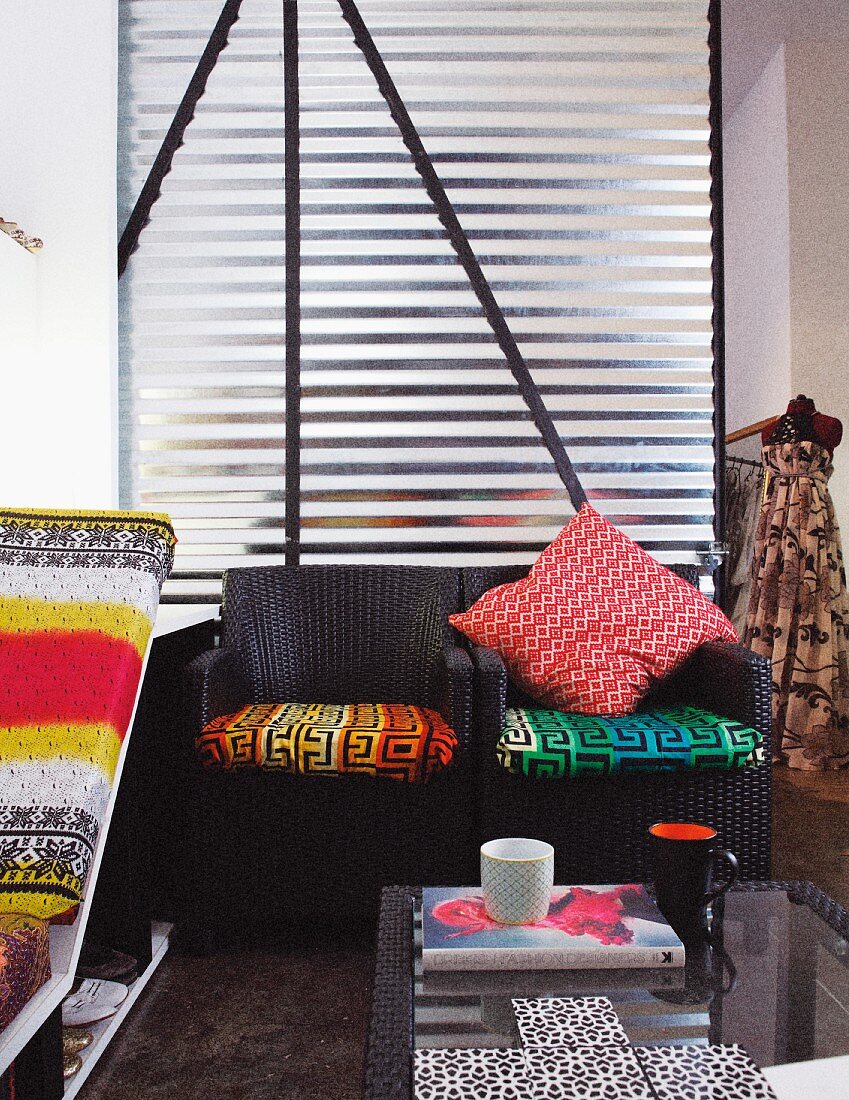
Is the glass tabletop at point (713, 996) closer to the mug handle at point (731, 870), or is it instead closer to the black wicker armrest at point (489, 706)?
the mug handle at point (731, 870)

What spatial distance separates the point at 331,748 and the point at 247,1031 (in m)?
0.61

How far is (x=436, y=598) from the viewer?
9.16 ft

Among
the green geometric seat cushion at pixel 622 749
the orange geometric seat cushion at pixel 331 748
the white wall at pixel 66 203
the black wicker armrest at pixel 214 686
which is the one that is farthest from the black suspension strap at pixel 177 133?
the green geometric seat cushion at pixel 622 749

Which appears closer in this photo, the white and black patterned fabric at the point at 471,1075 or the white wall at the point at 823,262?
the white and black patterned fabric at the point at 471,1075

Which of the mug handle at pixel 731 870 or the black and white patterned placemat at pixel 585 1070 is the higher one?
the mug handle at pixel 731 870

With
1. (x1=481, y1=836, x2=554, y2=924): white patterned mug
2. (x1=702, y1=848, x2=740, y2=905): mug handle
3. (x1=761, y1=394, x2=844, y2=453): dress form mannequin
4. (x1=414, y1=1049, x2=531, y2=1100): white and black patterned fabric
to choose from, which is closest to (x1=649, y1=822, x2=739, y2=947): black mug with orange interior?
(x1=702, y1=848, x2=740, y2=905): mug handle

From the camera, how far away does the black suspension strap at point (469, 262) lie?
10.5ft

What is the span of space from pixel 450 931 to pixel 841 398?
4.17 meters

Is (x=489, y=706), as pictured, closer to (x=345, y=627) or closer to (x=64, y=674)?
(x=345, y=627)

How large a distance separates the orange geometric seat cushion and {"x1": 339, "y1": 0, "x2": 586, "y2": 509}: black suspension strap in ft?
4.29

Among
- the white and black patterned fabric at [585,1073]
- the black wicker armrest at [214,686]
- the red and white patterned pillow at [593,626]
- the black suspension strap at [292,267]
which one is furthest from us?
the black suspension strap at [292,267]

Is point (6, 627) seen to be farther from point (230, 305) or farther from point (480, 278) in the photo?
point (480, 278)

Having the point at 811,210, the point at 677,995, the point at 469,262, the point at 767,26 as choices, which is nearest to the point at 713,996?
the point at 677,995

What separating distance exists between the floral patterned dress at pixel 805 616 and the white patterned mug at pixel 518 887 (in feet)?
10.4
